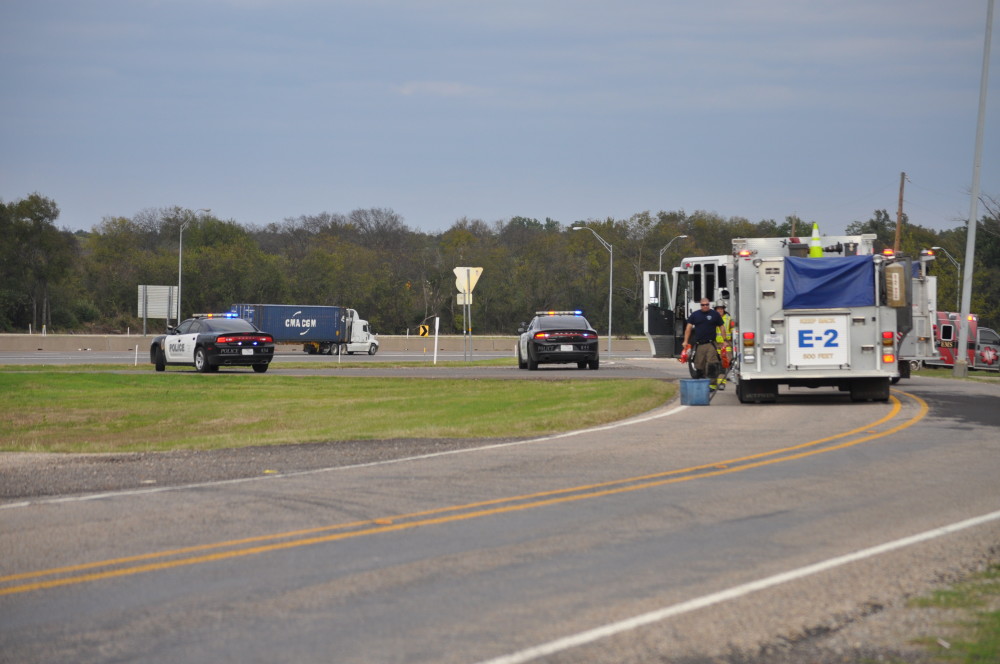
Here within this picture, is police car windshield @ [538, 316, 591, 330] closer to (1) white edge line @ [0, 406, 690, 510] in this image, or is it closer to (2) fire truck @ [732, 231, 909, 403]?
(2) fire truck @ [732, 231, 909, 403]

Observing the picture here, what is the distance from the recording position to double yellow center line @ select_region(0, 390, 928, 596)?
7129 millimetres

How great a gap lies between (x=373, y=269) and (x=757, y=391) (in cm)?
7913

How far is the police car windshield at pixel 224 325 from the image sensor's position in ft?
109

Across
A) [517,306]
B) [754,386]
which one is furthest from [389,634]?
[517,306]

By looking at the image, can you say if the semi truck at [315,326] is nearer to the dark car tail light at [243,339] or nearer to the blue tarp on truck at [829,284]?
the dark car tail light at [243,339]

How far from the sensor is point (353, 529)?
8.61 metres

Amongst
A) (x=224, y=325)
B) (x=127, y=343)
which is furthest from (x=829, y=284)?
(x=127, y=343)

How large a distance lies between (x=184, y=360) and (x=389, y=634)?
29185mm

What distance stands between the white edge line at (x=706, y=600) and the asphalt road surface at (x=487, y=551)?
2 centimetres

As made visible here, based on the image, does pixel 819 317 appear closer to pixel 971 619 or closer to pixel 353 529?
pixel 353 529

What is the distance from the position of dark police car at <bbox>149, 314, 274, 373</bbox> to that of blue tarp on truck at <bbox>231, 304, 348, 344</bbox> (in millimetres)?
31746

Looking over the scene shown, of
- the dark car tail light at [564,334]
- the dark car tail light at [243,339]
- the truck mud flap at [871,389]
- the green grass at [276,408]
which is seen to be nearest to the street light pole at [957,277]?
the dark car tail light at [564,334]

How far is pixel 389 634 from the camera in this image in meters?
5.79

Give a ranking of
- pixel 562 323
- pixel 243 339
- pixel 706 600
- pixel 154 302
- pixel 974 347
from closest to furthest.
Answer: pixel 706 600
pixel 243 339
pixel 562 323
pixel 974 347
pixel 154 302
